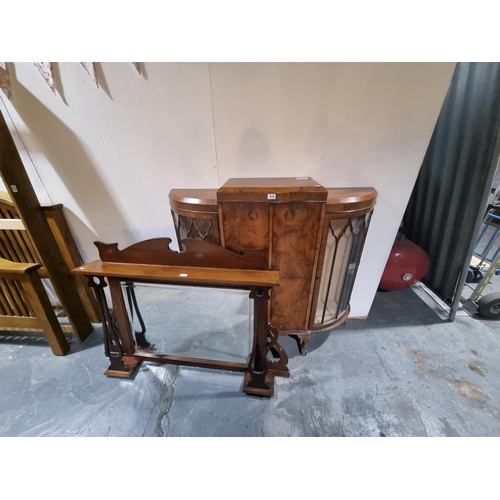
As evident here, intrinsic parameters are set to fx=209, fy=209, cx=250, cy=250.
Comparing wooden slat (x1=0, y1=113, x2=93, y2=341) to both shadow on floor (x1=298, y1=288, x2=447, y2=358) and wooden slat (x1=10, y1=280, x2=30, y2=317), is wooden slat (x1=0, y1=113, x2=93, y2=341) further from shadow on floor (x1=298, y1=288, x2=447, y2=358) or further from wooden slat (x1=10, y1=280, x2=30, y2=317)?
shadow on floor (x1=298, y1=288, x2=447, y2=358)

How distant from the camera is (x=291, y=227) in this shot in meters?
0.98

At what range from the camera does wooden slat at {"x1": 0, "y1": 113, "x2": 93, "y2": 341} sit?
1080 mm

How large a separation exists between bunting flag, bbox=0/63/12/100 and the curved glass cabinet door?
1.78 m

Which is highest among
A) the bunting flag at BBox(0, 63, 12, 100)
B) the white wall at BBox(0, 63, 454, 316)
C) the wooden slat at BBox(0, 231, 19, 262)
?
the bunting flag at BBox(0, 63, 12, 100)

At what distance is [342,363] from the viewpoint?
1.34 metres

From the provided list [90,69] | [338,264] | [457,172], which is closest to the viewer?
[90,69]

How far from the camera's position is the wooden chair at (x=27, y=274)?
1243mm

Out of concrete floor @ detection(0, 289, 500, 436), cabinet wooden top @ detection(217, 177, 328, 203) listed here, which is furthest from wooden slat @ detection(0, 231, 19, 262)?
cabinet wooden top @ detection(217, 177, 328, 203)

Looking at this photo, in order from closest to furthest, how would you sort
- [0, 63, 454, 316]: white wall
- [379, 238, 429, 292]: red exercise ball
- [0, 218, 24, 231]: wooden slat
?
1. [0, 63, 454, 316]: white wall
2. [0, 218, 24, 231]: wooden slat
3. [379, 238, 429, 292]: red exercise ball

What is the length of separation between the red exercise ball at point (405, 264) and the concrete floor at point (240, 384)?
41 cm

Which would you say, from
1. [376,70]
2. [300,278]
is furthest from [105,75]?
[300,278]

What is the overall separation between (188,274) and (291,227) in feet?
1.74

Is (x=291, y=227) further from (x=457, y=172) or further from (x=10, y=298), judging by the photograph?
(x=10, y=298)

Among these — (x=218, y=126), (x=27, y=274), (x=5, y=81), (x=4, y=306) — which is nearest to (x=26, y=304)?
(x=4, y=306)
